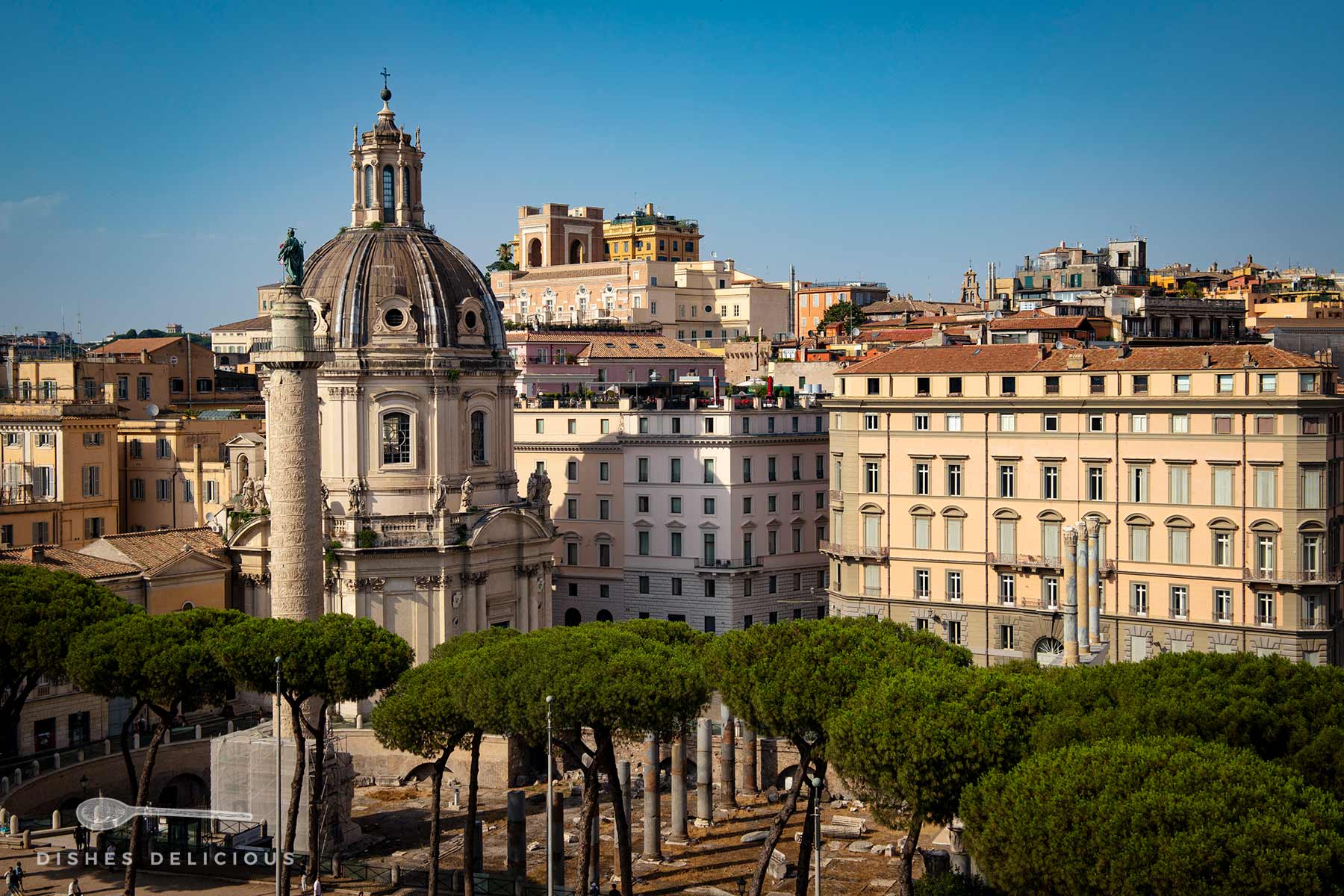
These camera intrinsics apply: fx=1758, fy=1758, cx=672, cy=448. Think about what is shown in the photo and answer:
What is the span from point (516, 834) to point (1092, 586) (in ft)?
72.1

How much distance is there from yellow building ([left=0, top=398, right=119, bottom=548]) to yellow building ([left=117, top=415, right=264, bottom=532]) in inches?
80.1

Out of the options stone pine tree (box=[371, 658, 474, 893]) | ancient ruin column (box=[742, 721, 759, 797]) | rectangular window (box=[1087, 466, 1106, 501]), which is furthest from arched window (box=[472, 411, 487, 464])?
rectangular window (box=[1087, 466, 1106, 501])

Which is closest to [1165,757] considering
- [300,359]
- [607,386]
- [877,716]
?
[877,716]

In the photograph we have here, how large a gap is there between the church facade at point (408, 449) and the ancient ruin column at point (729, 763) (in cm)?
1260

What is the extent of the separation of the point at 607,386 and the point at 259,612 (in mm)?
27953

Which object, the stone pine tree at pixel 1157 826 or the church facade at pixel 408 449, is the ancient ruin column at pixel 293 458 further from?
the stone pine tree at pixel 1157 826

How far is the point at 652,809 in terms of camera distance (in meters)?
54.7

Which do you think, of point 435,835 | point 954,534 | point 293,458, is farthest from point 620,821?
point 954,534

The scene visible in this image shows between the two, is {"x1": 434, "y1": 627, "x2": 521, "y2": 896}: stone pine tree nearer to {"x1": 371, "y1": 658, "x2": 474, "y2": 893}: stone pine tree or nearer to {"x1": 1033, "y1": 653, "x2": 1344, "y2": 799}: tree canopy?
{"x1": 371, "y1": 658, "x2": 474, "y2": 893}: stone pine tree

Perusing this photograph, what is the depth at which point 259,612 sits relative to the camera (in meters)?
70.6

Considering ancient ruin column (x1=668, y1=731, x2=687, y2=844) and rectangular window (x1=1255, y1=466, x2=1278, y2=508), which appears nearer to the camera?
ancient ruin column (x1=668, y1=731, x2=687, y2=844)

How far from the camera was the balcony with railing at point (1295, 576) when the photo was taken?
60900 mm

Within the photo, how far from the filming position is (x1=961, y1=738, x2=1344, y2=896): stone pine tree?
1177 inches

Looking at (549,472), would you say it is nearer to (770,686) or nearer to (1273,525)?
(1273,525)
